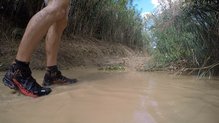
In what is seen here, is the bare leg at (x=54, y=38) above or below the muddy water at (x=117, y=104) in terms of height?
above

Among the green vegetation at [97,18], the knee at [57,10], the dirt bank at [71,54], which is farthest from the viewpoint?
the green vegetation at [97,18]

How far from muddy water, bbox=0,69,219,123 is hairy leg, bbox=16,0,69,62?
0.29 m

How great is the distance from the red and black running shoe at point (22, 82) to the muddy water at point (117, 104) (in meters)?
0.05

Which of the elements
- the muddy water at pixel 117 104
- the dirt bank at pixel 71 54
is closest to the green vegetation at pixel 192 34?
the muddy water at pixel 117 104

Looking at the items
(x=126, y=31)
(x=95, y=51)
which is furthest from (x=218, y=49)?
(x=126, y=31)

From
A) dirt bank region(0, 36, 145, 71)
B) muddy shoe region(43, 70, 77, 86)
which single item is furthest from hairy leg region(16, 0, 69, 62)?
dirt bank region(0, 36, 145, 71)

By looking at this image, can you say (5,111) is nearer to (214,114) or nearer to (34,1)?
(214,114)

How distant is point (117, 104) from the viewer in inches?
76.2

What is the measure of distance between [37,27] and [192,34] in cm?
176

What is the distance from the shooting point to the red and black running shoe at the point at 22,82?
214 centimetres

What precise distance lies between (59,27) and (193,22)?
1.39 metres

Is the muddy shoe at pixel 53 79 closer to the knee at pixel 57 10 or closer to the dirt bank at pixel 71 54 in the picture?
the knee at pixel 57 10

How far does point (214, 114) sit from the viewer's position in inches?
68.6

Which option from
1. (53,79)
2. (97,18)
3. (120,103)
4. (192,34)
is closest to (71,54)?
(192,34)
